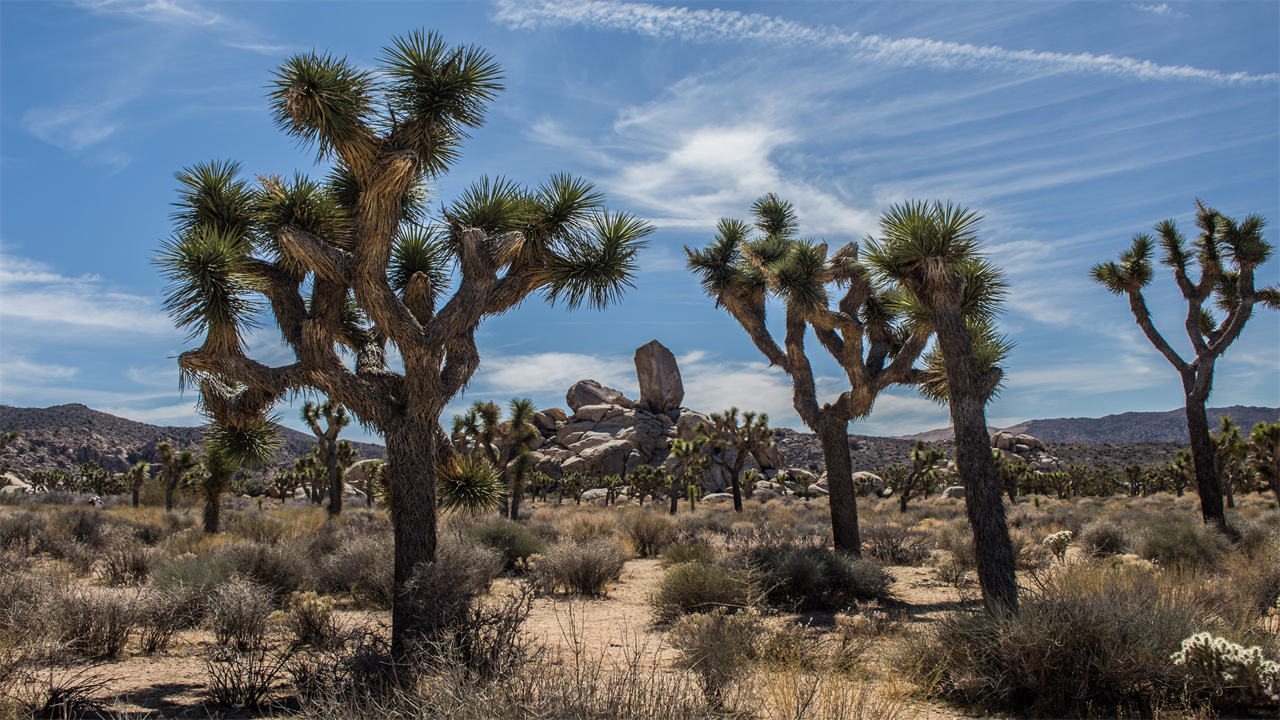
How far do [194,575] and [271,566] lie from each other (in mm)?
1348

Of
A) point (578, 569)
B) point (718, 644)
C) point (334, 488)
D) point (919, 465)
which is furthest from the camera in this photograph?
point (919, 465)

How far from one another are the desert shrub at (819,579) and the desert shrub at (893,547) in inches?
190

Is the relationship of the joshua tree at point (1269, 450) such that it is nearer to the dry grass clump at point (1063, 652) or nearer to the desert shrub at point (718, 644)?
the dry grass clump at point (1063, 652)

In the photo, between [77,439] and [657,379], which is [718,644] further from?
[77,439]

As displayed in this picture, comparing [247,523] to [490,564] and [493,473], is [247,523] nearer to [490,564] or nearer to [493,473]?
[490,564]

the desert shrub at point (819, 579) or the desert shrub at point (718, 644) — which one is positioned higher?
the desert shrub at point (718, 644)

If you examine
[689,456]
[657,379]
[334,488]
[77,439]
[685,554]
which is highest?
[657,379]

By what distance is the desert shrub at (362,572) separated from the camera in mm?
10008

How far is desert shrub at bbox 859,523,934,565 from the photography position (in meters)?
15.3

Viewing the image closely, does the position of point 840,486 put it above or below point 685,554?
above

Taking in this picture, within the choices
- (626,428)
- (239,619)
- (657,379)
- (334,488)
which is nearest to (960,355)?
(239,619)

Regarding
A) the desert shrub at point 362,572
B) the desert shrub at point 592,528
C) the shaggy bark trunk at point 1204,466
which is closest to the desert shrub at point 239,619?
the desert shrub at point 362,572

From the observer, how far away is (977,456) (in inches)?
336

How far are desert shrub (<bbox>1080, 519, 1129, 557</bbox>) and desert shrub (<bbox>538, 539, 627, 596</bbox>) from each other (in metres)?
10.2
